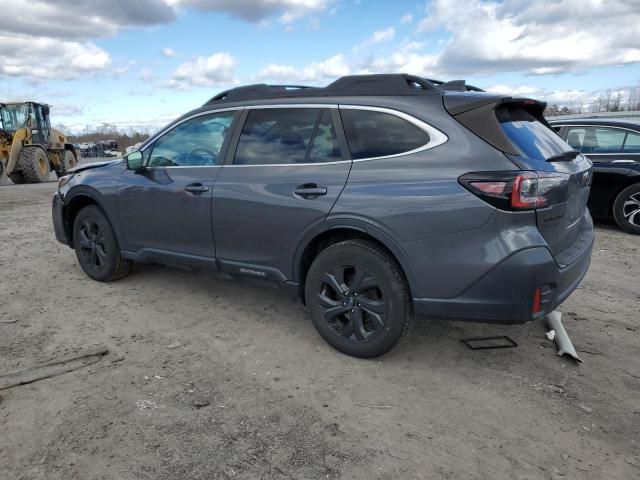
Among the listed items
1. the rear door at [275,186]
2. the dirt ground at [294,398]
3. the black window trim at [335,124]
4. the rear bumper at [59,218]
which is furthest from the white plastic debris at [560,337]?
the rear bumper at [59,218]

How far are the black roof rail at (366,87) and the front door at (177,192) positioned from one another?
1.06 feet

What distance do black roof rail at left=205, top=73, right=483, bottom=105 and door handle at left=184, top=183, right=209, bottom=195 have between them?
29.9 inches

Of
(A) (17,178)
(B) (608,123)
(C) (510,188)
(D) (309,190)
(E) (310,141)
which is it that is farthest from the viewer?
(A) (17,178)

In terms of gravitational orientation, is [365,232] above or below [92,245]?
above

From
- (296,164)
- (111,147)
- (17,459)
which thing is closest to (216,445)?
(17,459)

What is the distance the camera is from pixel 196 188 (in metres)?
4.04

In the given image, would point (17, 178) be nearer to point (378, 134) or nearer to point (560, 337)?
point (378, 134)

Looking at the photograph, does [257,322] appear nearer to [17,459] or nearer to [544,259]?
[17,459]

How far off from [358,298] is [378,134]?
1.07 metres

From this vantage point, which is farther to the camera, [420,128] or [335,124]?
[335,124]

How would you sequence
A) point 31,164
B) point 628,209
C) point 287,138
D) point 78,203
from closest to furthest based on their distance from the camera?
1. point 287,138
2. point 78,203
3. point 628,209
4. point 31,164

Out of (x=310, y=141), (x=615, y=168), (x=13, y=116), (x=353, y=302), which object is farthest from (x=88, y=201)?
(x=13, y=116)

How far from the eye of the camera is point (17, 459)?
2.47 metres

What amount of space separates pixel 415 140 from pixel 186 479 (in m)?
2.23
